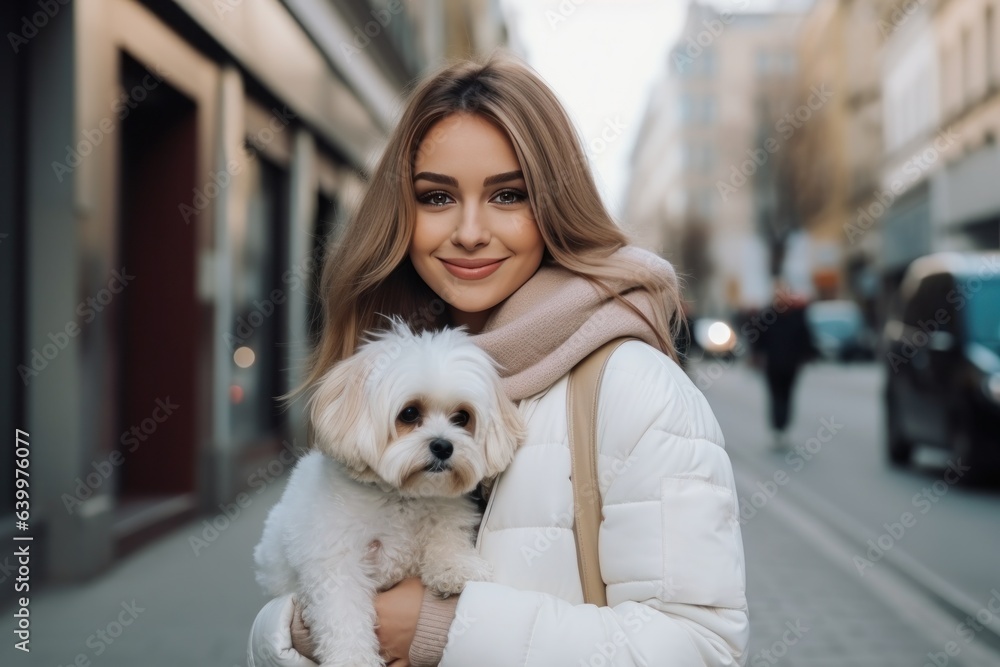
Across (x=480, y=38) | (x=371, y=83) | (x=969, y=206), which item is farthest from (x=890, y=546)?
(x=480, y=38)

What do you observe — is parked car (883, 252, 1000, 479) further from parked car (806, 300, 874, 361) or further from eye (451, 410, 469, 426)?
parked car (806, 300, 874, 361)

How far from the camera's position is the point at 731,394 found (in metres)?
25.2

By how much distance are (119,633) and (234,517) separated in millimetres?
3397

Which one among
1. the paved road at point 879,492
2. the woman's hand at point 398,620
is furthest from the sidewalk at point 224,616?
the woman's hand at point 398,620

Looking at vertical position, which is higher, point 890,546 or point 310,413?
point 310,413

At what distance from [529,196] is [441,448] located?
22.7 inches

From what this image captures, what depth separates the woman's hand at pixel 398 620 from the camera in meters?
1.92

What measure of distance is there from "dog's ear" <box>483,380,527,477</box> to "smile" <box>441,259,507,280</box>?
279 millimetres

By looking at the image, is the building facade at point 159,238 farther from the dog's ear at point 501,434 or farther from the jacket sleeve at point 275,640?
the dog's ear at point 501,434

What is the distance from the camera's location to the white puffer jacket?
162 cm

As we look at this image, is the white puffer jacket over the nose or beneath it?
beneath

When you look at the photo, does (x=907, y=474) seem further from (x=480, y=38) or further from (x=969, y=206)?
(x=480, y=38)

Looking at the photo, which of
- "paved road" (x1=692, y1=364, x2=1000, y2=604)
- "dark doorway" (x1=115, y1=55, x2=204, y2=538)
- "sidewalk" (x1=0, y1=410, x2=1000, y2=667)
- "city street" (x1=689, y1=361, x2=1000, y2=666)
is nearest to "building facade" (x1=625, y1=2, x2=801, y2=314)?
"paved road" (x1=692, y1=364, x2=1000, y2=604)

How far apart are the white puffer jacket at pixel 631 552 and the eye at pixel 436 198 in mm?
569
